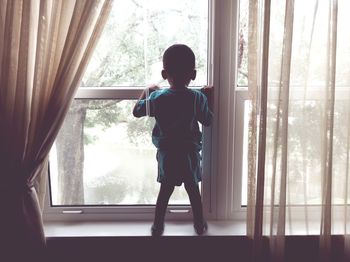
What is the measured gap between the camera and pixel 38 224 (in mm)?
1296

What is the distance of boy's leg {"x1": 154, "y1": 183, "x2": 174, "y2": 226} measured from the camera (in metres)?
1.44

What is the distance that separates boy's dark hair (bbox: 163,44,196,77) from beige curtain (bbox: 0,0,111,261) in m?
0.27

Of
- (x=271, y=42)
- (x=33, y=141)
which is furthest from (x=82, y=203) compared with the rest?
(x=271, y=42)

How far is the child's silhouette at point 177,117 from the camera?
4.37 ft

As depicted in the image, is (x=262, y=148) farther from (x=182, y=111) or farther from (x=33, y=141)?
(x=33, y=141)

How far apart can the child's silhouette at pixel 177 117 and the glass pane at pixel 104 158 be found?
0.14 m

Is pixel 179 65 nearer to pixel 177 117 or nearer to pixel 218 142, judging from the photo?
pixel 177 117

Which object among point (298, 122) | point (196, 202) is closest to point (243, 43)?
point (298, 122)

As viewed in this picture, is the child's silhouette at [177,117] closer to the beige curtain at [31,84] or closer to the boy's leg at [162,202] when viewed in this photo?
the boy's leg at [162,202]

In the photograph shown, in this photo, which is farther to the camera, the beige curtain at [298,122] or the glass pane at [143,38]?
→ the glass pane at [143,38]

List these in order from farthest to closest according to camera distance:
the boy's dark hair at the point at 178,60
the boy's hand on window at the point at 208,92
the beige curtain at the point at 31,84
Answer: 1. the boy's hand on window at the point at 208,92
2. the boy's dark hair at the point at 178,60
3. the beige curtain at the point at 31,84

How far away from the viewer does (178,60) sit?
51.4 inches

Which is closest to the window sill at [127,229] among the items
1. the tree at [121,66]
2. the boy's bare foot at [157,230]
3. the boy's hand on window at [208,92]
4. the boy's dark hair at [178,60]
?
the boy's bare foot at [157,230]

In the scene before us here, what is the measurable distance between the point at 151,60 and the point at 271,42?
1.62ft
